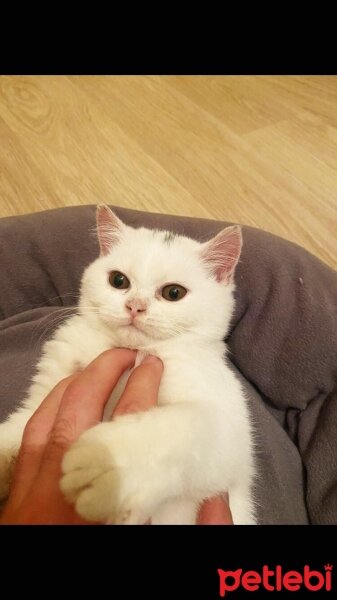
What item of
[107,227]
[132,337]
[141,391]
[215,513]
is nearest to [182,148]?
[107,227]

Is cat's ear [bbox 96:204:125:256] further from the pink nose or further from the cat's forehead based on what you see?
the pink nose

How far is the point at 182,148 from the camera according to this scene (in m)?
2.00

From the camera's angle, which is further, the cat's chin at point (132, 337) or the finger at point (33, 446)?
the cat's chin at point (132, 337)

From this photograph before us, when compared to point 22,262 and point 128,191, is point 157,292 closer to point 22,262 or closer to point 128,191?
point 22,262

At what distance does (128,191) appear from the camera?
1838 millimetres

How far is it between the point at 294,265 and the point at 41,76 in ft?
6.08

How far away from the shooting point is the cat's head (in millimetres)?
918

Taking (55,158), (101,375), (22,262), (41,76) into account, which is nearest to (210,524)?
(101,375)

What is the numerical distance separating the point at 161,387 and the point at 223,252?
355mm

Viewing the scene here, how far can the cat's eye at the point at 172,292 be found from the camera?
95 cm

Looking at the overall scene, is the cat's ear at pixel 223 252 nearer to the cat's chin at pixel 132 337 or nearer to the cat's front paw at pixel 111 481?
the cat's chin at pixel 132 337
